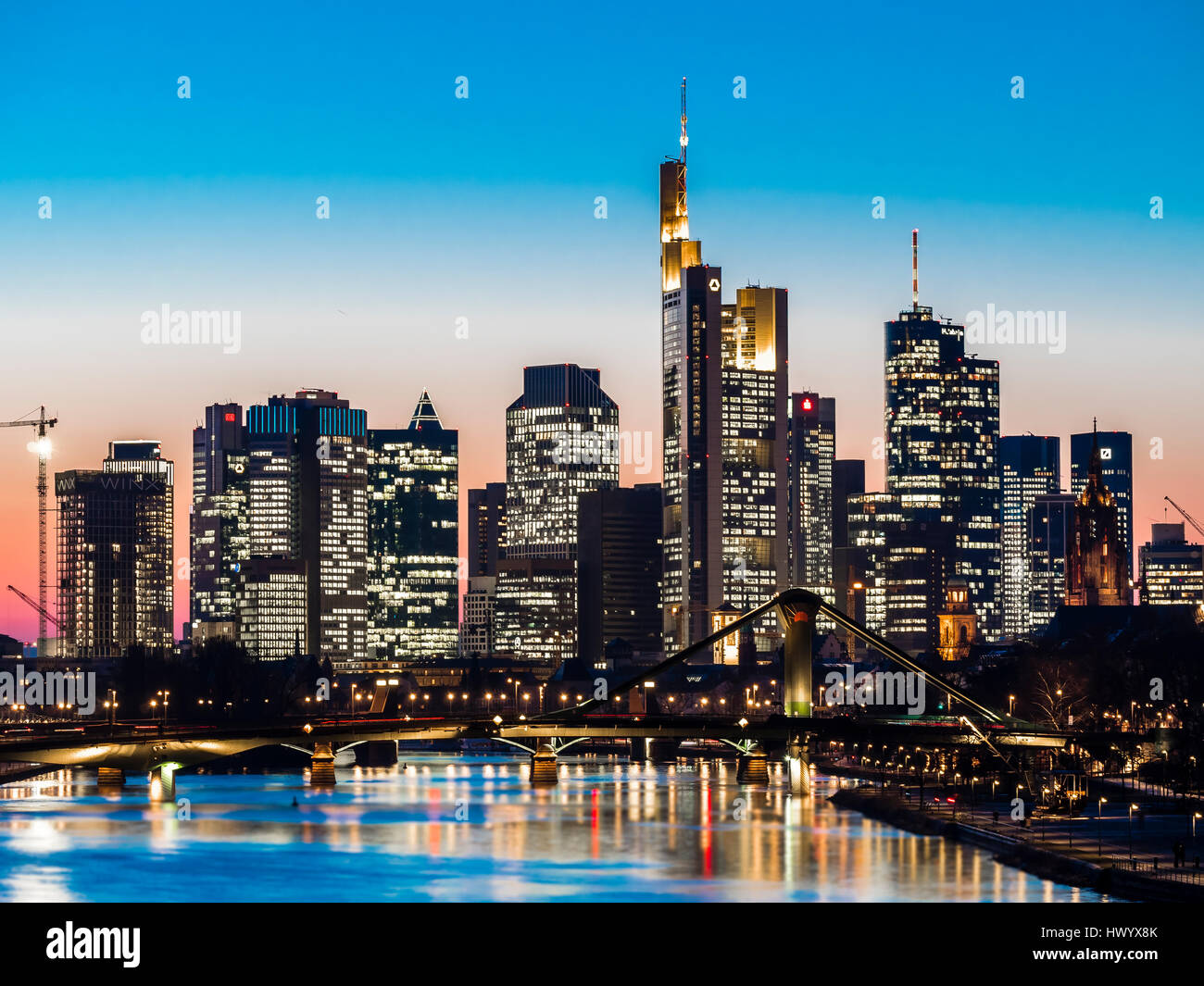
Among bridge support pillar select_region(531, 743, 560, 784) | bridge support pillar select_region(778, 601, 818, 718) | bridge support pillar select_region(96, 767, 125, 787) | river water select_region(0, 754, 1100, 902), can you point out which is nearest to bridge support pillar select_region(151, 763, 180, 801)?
river water select_region(0, 754, 1100, 902)

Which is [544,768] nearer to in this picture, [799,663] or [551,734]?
[551,734]

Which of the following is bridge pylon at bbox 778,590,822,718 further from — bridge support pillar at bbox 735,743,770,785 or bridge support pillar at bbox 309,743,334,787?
bridge support pillar at bbox 309,743,334,787

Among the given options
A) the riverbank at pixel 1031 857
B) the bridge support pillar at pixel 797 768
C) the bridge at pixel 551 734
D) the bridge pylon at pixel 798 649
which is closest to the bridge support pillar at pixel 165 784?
the bridge at pixel 551 734

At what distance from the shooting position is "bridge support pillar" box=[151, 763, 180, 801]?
153375 millimetres

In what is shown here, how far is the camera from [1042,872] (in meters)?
99.2

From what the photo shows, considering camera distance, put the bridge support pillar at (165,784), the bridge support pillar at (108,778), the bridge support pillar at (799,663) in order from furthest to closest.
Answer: the bridge support pillar at (799,663) → the bridge support pillar at (108,778) → the bridge support pillar at (165,784)

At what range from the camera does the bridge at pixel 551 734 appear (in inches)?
5738

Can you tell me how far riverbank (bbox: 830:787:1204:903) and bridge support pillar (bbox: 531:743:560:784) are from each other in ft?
104

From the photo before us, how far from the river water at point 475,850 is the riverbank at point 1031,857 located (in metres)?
0.96

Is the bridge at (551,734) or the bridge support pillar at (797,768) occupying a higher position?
the bridge at (551,734)

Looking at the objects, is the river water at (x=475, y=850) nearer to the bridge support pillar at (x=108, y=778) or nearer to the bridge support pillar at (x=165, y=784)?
the bridge support pillar at (x=165, y=784)

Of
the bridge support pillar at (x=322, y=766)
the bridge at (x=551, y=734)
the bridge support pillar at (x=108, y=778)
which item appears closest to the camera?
the bridge at (x=551, y=734)
